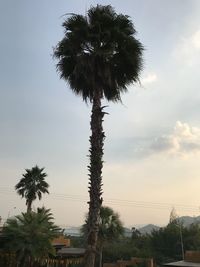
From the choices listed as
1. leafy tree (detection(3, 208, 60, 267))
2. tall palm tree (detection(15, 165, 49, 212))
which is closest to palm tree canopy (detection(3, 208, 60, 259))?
leafy tree (detection(3, 208, 60, 267))

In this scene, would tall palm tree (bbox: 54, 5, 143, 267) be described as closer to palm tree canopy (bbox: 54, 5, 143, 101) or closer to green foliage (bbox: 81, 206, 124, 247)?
palm tree canopy (bbox: 54, 5, 143, 101)

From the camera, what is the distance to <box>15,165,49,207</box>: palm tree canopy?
44.2 meters

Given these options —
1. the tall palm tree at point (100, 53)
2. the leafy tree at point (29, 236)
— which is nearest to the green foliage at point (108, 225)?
the leafy tree at point (29, 236)

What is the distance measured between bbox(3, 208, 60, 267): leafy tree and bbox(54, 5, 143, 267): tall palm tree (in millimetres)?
14924

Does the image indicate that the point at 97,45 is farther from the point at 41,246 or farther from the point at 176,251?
the point at 176,251

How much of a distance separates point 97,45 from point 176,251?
180 feet

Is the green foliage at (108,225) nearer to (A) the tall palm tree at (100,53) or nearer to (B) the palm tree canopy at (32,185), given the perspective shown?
(B) the palm tree canopy at (32,185)

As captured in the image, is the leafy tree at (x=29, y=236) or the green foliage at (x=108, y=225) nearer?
the leafy tree at (x=29, y=236)

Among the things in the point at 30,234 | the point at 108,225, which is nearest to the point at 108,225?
the point at 108,225

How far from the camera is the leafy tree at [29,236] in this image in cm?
2919

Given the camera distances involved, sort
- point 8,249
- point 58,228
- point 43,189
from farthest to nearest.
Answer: point 43,189 < point 58,228 < point 8,249

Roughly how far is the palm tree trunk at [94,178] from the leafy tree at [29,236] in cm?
1535

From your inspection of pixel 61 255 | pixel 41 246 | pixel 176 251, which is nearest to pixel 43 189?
pixel 61 255

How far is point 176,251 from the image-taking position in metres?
65.8
